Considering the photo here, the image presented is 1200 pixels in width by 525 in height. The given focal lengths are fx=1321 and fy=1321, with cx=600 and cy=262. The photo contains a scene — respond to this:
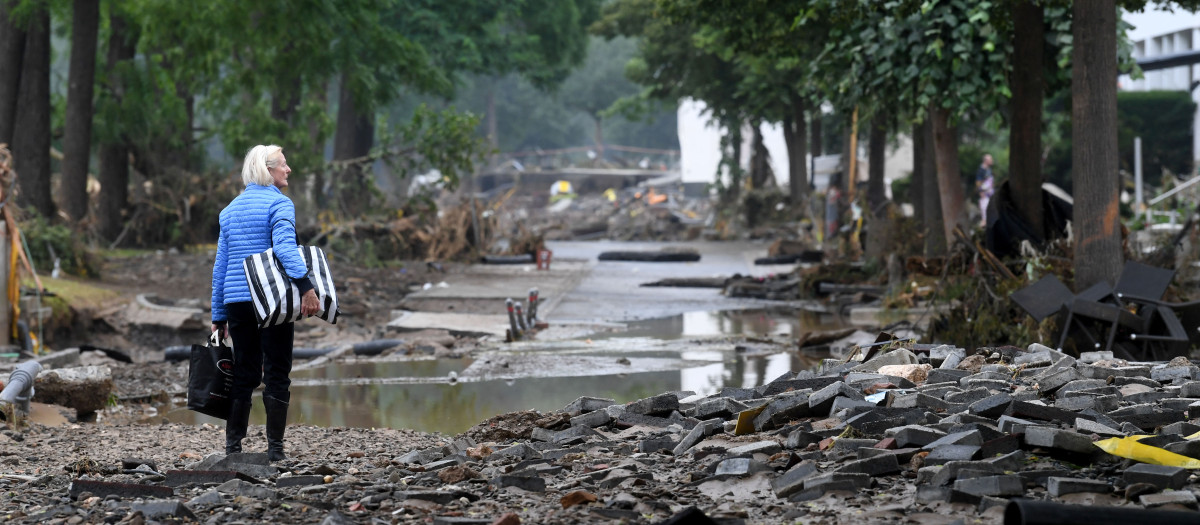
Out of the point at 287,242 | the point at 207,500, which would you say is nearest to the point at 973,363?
the point at 287,242

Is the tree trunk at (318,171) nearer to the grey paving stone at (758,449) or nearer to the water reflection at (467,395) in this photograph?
the water reflection at (467,395)

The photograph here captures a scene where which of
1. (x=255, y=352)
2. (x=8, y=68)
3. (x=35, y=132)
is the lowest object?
(x=255, y=352)

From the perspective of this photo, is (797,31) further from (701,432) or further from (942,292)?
(701,432)

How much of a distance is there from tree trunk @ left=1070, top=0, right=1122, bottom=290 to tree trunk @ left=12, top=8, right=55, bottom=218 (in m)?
14.5

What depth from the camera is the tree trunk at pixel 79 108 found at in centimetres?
1984

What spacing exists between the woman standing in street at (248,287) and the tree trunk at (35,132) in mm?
13533

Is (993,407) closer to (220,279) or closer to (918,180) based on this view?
(220,279)

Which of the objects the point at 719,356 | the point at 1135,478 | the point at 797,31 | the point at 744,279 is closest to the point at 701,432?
the point at 1135,478

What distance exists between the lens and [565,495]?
17.9ft

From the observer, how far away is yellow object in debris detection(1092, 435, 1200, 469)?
541cm

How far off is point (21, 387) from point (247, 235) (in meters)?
2.89

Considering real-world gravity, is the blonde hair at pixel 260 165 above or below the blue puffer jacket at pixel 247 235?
above

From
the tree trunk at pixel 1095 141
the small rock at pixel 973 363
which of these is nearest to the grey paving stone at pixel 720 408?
the small rock at pixel 973 363

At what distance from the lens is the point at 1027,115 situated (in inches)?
543
